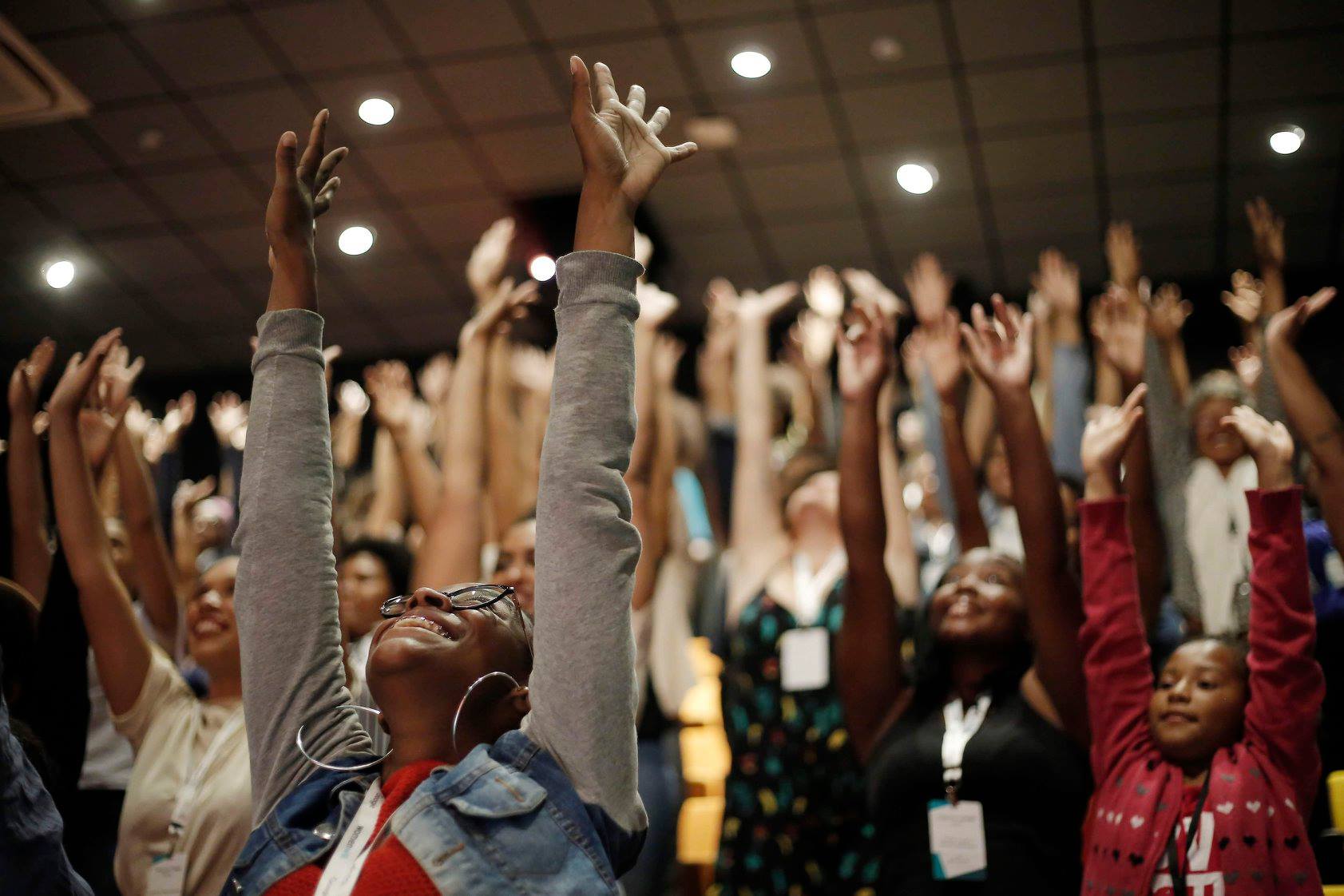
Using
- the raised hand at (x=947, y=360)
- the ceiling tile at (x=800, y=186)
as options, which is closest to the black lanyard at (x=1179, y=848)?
the raised hand at (x=947, y=360)

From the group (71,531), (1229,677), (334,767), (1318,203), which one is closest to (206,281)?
(71,531)

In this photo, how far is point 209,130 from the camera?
2.88 m

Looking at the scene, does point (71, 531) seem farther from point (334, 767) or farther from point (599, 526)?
point (599, 526)

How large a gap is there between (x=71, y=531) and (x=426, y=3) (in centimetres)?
128

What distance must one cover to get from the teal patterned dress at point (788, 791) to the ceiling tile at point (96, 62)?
1650 millimetres

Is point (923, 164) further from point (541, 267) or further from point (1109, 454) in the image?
point (1109, 454)

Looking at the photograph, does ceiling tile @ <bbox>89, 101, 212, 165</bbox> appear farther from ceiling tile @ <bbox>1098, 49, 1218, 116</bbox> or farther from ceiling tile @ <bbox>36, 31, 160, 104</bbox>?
ceiling tile @ <bbox>1098, 49, 1218, 116</bbox>

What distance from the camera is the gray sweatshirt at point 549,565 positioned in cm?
125

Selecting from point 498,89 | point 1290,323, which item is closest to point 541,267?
point 498,89

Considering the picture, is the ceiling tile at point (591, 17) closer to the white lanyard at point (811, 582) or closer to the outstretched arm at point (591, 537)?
the white lanyard at point (811, 582)

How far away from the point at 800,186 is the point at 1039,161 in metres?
0.75

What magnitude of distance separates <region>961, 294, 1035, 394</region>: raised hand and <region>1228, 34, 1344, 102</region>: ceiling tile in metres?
1.24

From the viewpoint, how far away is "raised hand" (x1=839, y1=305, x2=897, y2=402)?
7.84ft

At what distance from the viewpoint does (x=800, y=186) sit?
171 inches
